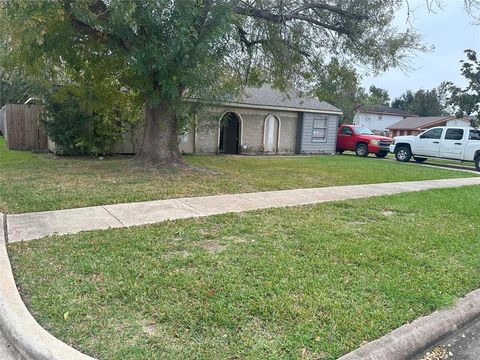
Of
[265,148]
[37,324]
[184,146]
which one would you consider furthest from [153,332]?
[265,148]

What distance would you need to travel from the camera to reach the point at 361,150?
2148 cm

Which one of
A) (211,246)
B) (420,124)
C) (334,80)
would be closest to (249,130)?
(334,80)

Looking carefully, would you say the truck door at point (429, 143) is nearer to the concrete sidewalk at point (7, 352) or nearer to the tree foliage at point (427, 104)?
the concrete sidewalk at point (7, 352)

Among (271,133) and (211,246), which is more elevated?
(271,133)

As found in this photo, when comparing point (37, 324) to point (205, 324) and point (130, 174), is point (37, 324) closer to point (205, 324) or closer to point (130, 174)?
point (205, 324)

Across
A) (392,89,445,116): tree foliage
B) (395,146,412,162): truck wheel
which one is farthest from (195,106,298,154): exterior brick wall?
(392,89,445,116): tree foliage

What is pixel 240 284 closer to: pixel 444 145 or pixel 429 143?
pixel 444 145

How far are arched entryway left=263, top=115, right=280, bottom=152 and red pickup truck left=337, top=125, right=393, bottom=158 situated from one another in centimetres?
513

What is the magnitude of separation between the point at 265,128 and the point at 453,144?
29.4 feet

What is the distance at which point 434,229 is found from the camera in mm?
5949

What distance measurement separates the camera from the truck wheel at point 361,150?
69.7 feet

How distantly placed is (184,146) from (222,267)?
13.3 m

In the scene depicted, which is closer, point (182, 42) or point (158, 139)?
point (182, 42)

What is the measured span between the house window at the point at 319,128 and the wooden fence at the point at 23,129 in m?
14.0
